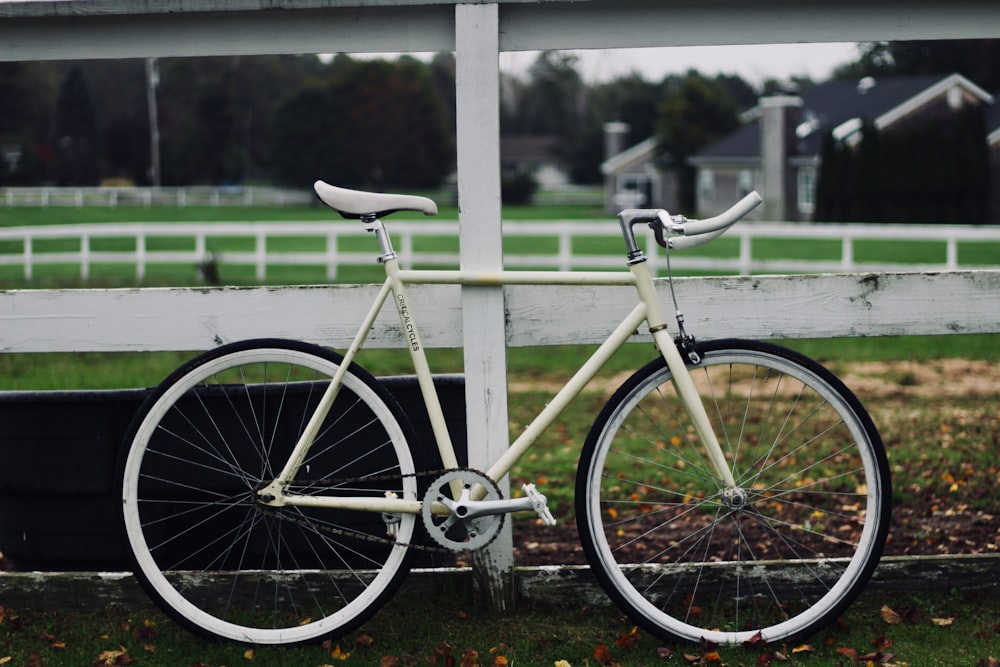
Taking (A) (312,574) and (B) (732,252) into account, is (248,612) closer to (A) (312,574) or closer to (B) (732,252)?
(A) (312,574)

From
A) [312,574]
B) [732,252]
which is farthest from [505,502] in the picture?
[732,252]

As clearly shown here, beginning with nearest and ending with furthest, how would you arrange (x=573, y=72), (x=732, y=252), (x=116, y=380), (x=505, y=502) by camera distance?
Result: 1. (x=505, y=502)
2. (x=116, y=380)
3. (x=732, y=252)
4. (x=573, y=72)

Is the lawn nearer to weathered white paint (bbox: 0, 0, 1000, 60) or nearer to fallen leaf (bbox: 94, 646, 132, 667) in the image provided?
fallen leaf (bbox: 94, 646, 132, 667)

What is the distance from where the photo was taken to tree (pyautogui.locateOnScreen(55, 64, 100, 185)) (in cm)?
493

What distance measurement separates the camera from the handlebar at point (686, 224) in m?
2.62

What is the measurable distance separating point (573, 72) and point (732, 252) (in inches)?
2030

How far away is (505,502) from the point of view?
2.71m

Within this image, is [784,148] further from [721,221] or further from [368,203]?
[368,203]

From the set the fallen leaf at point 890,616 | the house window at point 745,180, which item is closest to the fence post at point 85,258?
the fallen leaf at point 890,616

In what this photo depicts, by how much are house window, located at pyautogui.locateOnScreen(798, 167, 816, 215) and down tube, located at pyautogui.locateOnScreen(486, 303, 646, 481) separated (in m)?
40.5

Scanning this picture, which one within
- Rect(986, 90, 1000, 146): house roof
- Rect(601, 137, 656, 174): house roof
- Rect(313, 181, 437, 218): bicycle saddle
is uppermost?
Rect(601, 137, 656, 174): house roof

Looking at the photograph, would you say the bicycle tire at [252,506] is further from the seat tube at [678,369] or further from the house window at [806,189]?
the house window at [806,189]

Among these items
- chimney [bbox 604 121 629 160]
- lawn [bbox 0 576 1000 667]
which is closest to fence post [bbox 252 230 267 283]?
lawn [bbox 0 576 1000 667]

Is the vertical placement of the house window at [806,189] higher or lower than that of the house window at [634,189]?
lower
